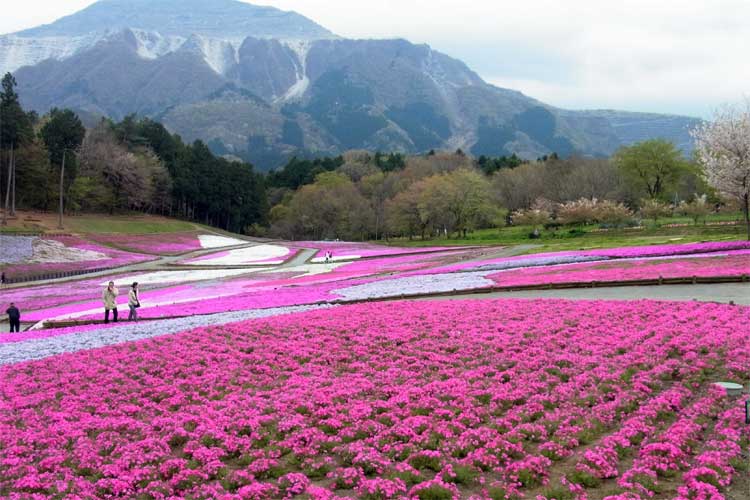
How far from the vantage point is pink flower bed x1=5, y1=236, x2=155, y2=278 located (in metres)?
58.0

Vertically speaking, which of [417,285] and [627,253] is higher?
[627,253]

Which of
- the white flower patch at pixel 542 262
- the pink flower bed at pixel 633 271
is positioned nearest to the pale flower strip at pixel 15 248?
the white flower patch at pixel 542 262

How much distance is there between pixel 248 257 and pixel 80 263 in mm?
20939

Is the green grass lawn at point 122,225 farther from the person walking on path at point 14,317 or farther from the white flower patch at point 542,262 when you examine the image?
the white flower patch at point 542,262

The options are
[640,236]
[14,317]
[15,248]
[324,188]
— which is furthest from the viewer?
[324,188]

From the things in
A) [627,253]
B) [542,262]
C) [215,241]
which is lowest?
[215,241]

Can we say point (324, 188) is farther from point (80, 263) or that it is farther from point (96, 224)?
point (80, 263)

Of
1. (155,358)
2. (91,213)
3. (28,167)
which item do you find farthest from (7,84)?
(155,358)

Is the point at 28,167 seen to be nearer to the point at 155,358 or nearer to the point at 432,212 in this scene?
the point at 432,212

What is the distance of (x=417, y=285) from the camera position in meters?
33.8

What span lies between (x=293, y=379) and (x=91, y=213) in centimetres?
10994

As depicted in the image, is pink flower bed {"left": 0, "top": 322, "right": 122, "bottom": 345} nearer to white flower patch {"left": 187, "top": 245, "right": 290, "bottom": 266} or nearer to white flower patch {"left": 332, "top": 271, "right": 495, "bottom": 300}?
white flower patch {"left": 332, "top": 271, "right": 495, "bottom": 300}

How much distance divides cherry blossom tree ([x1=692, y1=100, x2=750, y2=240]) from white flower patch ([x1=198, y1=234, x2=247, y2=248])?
72142 millimetres

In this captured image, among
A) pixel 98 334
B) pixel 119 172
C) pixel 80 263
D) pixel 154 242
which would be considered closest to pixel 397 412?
pixel 98 334
